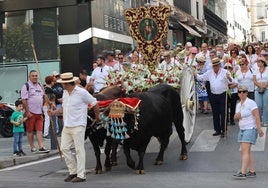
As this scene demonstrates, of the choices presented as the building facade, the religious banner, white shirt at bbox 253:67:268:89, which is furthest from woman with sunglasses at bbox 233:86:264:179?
the building facade

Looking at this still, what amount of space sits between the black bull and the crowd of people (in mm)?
738

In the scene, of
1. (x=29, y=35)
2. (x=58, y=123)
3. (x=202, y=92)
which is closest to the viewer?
(x=58, y=123)

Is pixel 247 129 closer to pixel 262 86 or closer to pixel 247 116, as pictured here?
pixel 247 116

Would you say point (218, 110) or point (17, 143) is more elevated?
point (218, 110)

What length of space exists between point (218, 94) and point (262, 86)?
198 cm

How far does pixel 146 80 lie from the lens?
37.2 ft

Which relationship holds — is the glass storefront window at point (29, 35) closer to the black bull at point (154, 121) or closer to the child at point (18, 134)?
the child at point (18, 134)

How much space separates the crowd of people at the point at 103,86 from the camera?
936cm

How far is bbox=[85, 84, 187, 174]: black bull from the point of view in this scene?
32.2 ft

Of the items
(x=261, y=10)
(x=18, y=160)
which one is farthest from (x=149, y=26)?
(x=261, y=10)

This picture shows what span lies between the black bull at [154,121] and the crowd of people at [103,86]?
0.74 meters

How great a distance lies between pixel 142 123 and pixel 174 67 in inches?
96.8

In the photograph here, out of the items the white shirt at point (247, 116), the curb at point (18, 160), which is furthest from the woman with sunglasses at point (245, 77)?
the white shirt at point (247, 116)

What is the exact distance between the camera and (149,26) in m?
12.6
